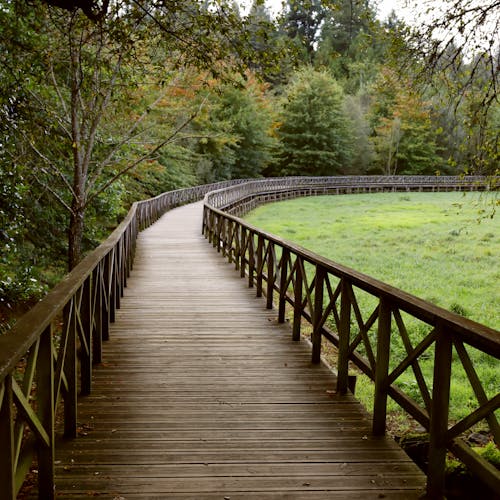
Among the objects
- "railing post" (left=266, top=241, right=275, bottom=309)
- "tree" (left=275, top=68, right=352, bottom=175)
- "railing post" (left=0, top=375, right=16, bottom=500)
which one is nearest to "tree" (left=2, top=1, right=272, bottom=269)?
"railing post" (left=266, top=241, right=275, bottom=309)

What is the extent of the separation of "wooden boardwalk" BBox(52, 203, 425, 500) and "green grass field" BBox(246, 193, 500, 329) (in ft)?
10.1

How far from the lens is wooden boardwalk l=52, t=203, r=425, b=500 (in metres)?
3.32

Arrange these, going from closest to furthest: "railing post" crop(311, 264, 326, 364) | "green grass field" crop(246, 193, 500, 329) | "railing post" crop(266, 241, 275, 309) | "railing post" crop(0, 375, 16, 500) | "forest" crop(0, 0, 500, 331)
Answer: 1. "railing post" crop(0, 375, 16, 500)
2. "railing post" crop(311, 264, 326, 364)
3. "forest" crop(0, 0, 500, 331)
4. "railing post" crop(266, 241, 275, 309)
5. "green grass field" crop(246, 193, 500, 329)

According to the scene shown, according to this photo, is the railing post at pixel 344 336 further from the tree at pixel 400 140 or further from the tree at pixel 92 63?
the tree at pixel 400 140

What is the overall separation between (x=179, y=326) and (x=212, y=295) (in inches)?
83.8

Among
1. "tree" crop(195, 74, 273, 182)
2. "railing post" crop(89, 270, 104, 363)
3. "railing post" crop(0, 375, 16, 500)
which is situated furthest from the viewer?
"tree" crop(195, 74, 273, 182)

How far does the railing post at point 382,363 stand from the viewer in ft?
12.8

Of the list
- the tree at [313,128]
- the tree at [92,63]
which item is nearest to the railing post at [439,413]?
the tree at [92,63]

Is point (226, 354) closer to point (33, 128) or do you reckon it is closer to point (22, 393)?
point (22, 393)

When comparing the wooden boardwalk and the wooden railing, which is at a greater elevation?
the wooden railing

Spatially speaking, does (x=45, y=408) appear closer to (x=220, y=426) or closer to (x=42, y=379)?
(x=42, y=379)

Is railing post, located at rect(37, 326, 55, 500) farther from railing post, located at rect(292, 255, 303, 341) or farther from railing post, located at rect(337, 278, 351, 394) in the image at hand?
railing post, located at rect(292, 255, 303, 341)

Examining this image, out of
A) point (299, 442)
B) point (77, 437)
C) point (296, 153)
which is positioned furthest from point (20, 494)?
point (296, 153)

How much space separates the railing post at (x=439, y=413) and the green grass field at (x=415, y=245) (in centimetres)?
372
